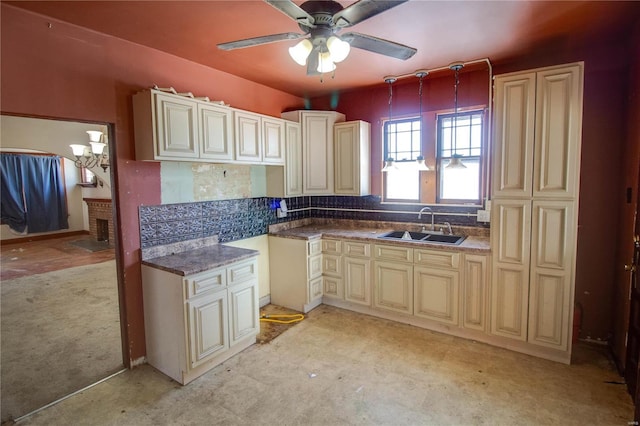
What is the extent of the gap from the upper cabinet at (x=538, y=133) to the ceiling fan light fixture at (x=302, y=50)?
1.80 metres

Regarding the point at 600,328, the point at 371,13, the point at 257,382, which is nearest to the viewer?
the point at 371,13

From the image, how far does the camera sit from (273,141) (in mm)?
3561

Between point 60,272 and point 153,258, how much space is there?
9.99 feet

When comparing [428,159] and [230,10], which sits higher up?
[230,10]

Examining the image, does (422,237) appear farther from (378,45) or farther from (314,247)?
(378,45)

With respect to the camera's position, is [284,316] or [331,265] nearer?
[284,316]

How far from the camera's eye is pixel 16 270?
15.3ft

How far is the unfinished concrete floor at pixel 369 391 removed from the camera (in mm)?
2086

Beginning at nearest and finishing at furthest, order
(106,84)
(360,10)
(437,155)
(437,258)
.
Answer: (360,10) < (106,84) < (437,258) < (437,155)

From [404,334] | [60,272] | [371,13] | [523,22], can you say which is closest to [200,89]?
[371,13]

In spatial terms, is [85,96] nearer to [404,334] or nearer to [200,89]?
[200,89]

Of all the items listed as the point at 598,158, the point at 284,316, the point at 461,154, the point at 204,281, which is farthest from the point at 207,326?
the point at 598,158

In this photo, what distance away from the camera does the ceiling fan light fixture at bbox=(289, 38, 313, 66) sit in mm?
1799

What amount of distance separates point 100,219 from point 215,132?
10.0 feet
